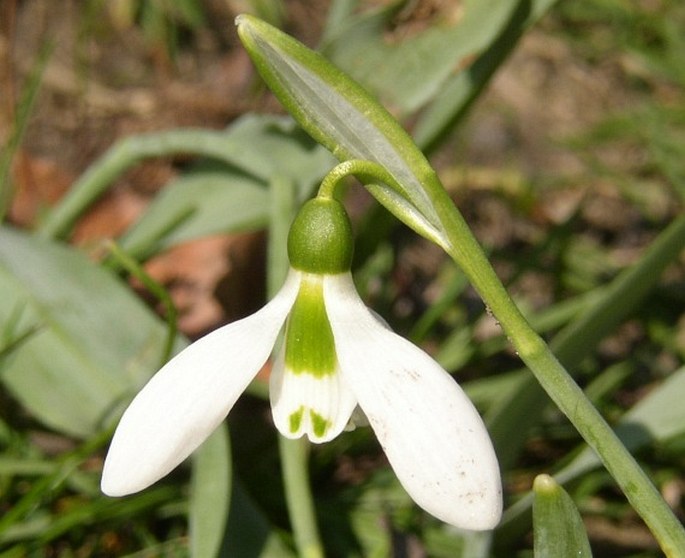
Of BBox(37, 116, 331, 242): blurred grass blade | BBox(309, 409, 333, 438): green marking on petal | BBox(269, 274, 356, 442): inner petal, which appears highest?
BBox(269, 274, 356, 442): inner petal

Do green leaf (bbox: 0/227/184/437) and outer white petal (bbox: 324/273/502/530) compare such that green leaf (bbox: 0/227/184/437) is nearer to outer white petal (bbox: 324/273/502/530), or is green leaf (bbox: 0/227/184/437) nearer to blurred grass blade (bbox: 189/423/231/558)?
blurred grass blade (bbox: 189/423/231/558)

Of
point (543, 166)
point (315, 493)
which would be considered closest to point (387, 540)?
point (315, 493)

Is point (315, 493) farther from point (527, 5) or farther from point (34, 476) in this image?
point (527, 5)

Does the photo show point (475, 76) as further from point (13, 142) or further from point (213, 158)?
point (13, 142)

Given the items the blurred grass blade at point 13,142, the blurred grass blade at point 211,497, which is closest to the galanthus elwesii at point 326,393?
the blurred grass blade at point 211,497

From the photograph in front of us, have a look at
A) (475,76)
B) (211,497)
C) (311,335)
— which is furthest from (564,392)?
(475,76)

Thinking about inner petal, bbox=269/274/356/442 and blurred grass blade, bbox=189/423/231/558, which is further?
blurred grass blade, bbox=189/423/231/558

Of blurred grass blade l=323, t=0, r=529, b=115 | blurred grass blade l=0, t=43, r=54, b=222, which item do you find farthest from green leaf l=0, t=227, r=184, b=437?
blurred grass blade l=323, t=0, r=529, b=115

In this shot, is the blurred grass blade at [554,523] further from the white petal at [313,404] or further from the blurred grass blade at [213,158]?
the blurred grass blade at [213,158]
